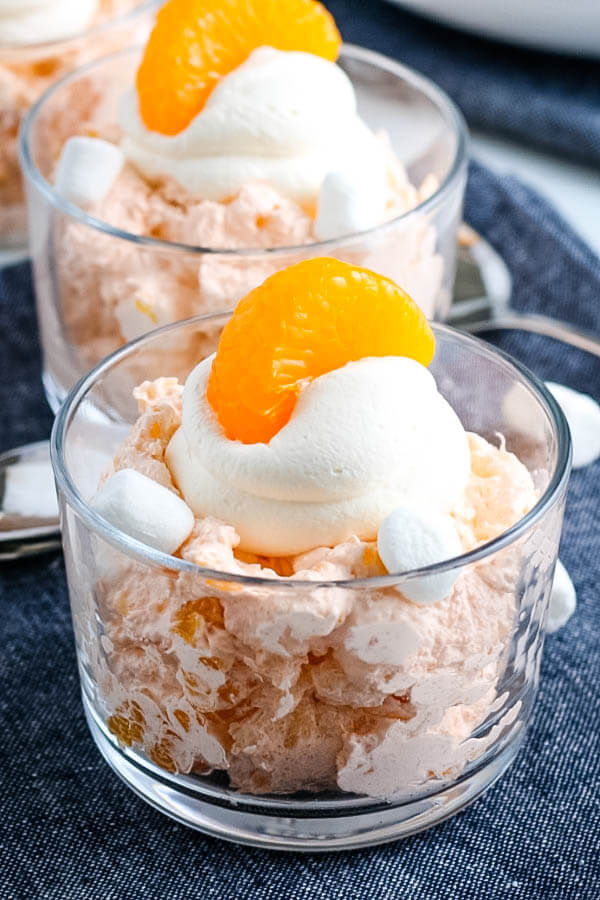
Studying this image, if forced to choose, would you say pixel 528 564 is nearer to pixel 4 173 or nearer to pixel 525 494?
pixel 525 494

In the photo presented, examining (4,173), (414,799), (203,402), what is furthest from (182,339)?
(4,173)

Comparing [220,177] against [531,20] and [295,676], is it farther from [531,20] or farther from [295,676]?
[531,20]

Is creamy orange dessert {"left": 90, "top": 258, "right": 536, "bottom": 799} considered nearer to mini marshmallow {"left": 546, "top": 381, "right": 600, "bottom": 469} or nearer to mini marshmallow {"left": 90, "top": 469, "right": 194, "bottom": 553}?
mini marshmallow {"left": 90, "top": 469, "right": 194, "bottom": 553}

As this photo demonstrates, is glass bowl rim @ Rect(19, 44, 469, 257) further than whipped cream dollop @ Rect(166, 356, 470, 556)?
Yes

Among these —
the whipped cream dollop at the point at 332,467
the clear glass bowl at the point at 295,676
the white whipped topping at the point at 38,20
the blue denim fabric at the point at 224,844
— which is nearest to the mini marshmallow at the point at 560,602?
the blue denim fabric at the point at 224,844

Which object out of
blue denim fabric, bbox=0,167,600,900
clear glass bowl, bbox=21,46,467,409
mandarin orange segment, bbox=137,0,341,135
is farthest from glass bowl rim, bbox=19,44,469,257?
blue denim fabric, bbox=0,167,600,900

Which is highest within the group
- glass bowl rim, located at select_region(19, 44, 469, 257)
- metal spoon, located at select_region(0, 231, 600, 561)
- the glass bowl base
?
glass bowl rim, located at select_region(19, 44, 469, 257)

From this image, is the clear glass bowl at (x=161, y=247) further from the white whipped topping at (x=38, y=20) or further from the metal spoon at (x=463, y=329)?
the white whipped topping at (x=38, y=20)
